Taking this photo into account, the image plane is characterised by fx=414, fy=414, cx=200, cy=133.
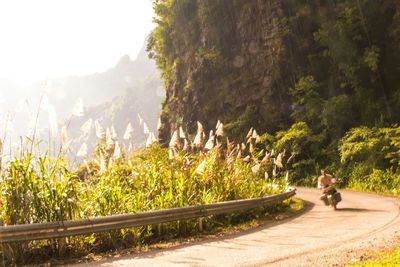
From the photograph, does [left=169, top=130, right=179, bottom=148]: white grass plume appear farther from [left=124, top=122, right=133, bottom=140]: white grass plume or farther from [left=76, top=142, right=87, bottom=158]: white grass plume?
[left=76, top=142, right=87, bottom=158]: white grass plume

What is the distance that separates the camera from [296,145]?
2928 cm

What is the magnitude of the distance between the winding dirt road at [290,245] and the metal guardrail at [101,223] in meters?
0.83

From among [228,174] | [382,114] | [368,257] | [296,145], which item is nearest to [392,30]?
[382,114]

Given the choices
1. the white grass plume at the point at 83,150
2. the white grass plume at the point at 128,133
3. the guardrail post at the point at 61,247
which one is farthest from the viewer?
the white grass plume at the point at 128,133

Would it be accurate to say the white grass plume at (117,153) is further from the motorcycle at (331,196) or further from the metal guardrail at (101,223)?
the motorcycle at (331,196)

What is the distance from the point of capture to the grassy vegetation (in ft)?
24.3

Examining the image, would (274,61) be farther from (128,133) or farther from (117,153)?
(117,153)

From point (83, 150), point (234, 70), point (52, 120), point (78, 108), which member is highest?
point (234, 70)

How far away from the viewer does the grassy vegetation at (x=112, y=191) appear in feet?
24.3

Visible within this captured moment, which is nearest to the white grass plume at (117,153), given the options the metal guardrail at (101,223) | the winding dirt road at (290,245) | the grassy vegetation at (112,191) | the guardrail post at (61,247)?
the grassy vegetation at (112,191)

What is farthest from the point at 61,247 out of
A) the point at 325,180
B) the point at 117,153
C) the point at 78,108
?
the point at 325,180

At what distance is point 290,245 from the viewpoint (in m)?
8.23

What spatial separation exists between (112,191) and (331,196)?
28.6 feet

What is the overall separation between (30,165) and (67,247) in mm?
1731
